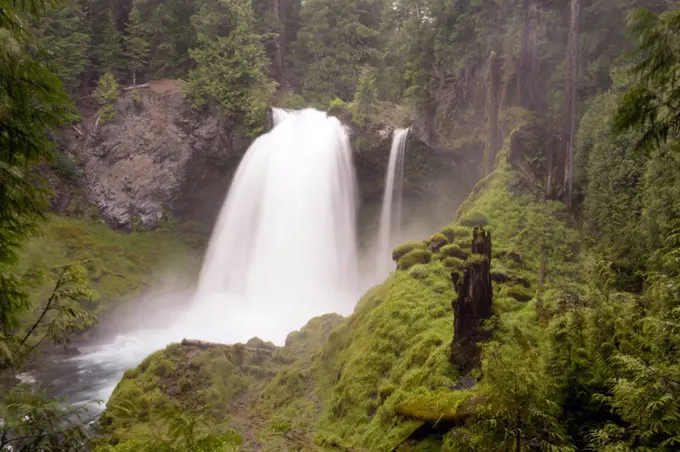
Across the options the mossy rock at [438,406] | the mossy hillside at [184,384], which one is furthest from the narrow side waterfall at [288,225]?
the mossy rock at [438,406]

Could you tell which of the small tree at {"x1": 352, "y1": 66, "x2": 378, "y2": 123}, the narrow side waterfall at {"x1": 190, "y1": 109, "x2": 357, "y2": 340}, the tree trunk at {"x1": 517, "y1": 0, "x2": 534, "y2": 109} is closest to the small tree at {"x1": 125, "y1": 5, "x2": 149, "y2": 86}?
the narrow side waterfall at {"x1": 190, "y1": 109, "x2": 357, "y2": 340}

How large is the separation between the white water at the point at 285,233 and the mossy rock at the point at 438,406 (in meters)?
15.6

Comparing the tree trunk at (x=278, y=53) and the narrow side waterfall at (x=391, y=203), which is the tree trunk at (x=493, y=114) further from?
the tree trunk at (x=278, y=53)

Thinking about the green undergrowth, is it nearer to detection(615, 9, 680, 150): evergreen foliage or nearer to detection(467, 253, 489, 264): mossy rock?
detection(467, 253, 489, 264): mossy rock

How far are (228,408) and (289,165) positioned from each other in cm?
1591

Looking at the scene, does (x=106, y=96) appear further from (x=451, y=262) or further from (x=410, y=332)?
(x=410, y=332)

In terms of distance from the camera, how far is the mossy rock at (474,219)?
1441 cm

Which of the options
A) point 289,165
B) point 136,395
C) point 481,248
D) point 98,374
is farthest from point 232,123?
point 481,248

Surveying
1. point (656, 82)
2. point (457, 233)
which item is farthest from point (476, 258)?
point (457, 233)

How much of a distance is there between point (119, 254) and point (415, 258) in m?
18.9

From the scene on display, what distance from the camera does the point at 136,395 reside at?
12.3m

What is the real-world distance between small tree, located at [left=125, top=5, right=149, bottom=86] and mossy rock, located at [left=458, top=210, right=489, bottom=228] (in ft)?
78.4

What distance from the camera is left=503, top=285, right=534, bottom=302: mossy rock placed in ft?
33.8

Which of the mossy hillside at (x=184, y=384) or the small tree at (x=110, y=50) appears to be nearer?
the mossy hillside at (x=184, y=384)
